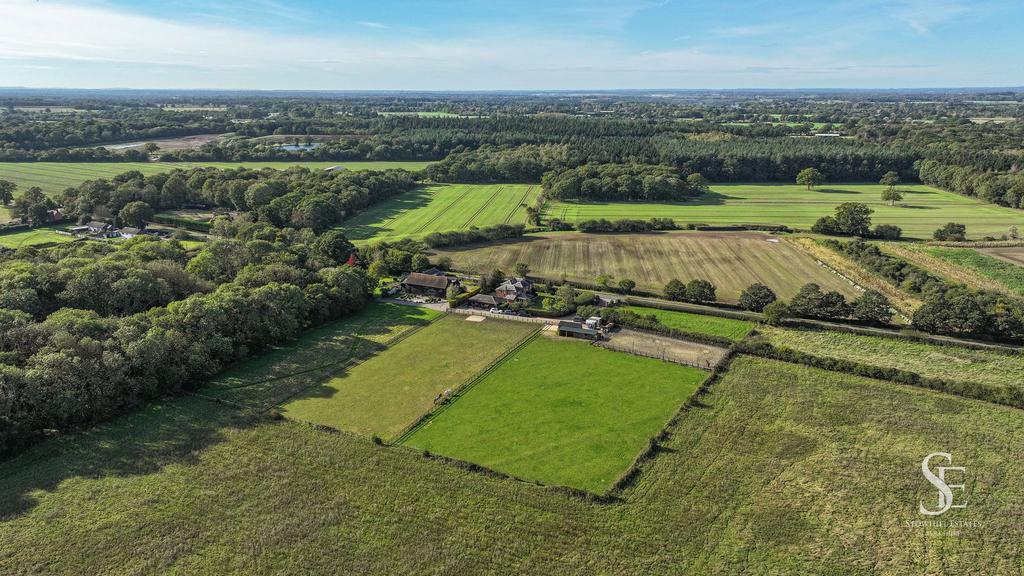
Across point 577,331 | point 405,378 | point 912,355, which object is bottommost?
point 405,378

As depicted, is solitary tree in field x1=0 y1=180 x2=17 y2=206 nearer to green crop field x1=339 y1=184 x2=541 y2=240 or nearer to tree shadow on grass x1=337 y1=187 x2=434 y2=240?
tree shadow on grass x1=337 y1=187 x2=434 y2=240

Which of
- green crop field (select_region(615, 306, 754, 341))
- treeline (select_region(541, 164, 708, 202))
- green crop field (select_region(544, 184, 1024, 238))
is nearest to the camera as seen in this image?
green crop field (select_region(615, 306, 754, 341))

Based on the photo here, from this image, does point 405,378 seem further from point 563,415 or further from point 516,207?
point 516,207

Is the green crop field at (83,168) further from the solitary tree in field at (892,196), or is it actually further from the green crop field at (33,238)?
the solitary tree in field at (892,196)

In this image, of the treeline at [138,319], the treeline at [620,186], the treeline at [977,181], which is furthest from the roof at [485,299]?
the treeline at [977,181]

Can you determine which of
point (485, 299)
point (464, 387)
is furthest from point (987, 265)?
point (464, 387)

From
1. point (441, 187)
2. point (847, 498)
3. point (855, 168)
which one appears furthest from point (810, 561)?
point (855, 168)

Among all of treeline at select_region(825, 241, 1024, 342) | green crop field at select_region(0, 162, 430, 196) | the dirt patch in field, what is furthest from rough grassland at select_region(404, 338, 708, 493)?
green crop field at select_region(0, 162, 430, 196)
